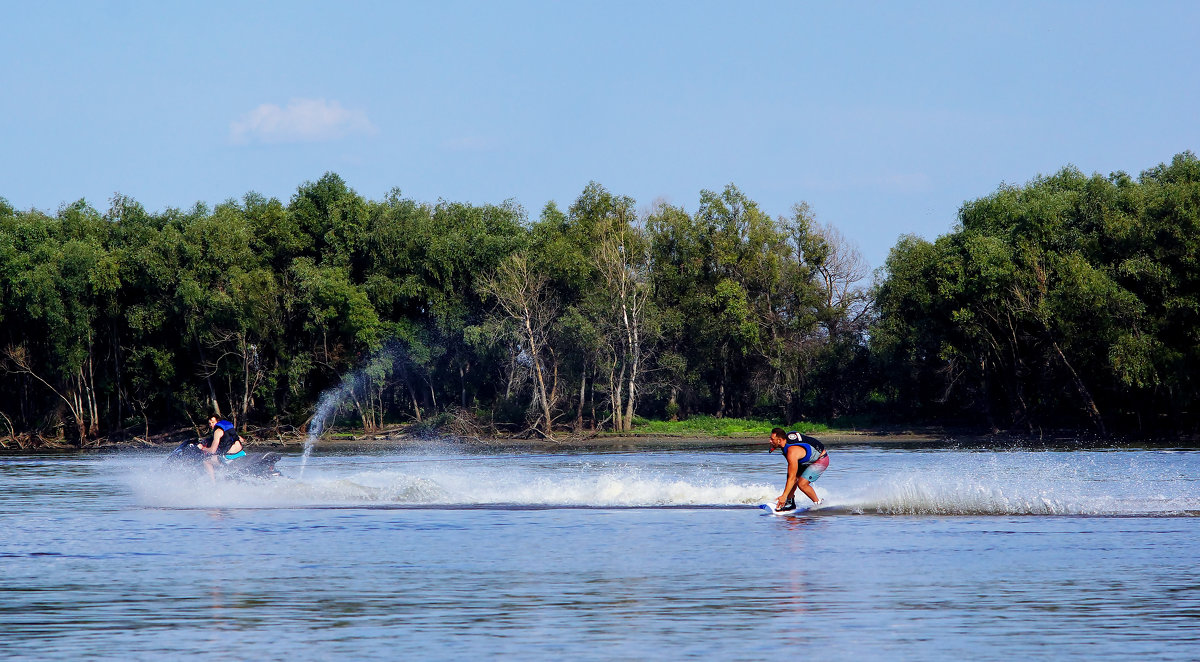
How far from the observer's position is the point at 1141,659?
1129 centimetres

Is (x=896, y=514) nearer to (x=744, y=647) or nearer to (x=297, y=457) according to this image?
(x=744, y=647)

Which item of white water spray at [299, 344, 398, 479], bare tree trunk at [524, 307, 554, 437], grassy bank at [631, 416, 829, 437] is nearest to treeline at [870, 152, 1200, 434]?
grassy bank at [631, 416, 829, 437]

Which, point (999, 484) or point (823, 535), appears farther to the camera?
point (999, 484)

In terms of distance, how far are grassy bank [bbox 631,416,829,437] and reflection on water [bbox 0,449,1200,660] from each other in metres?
44.6

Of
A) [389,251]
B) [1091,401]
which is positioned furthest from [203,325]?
[1091,401]

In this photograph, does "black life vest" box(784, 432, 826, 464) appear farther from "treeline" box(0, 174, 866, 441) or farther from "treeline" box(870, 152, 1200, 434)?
"treeline" box(0, 174, 866, 441)

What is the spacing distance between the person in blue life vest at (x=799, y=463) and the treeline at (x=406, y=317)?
51017mm

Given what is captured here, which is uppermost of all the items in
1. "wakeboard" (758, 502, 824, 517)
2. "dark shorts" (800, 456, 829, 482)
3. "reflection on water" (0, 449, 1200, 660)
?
"dark shorts" (800, 456, 829, 482)

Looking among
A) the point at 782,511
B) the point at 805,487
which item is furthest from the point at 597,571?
the point at 805,487

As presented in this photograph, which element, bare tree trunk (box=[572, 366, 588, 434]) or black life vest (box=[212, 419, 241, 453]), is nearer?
black life vest (box=[212, 419, 241, 453])

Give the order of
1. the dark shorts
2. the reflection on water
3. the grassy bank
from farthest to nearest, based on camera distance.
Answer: the grassy bank < the dark shorts < the reflection on water

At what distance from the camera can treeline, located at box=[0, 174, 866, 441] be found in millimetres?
74250

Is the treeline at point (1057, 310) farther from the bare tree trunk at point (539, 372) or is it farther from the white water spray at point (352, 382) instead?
the white water spray at point (352, 382)

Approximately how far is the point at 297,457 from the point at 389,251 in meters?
25.8
